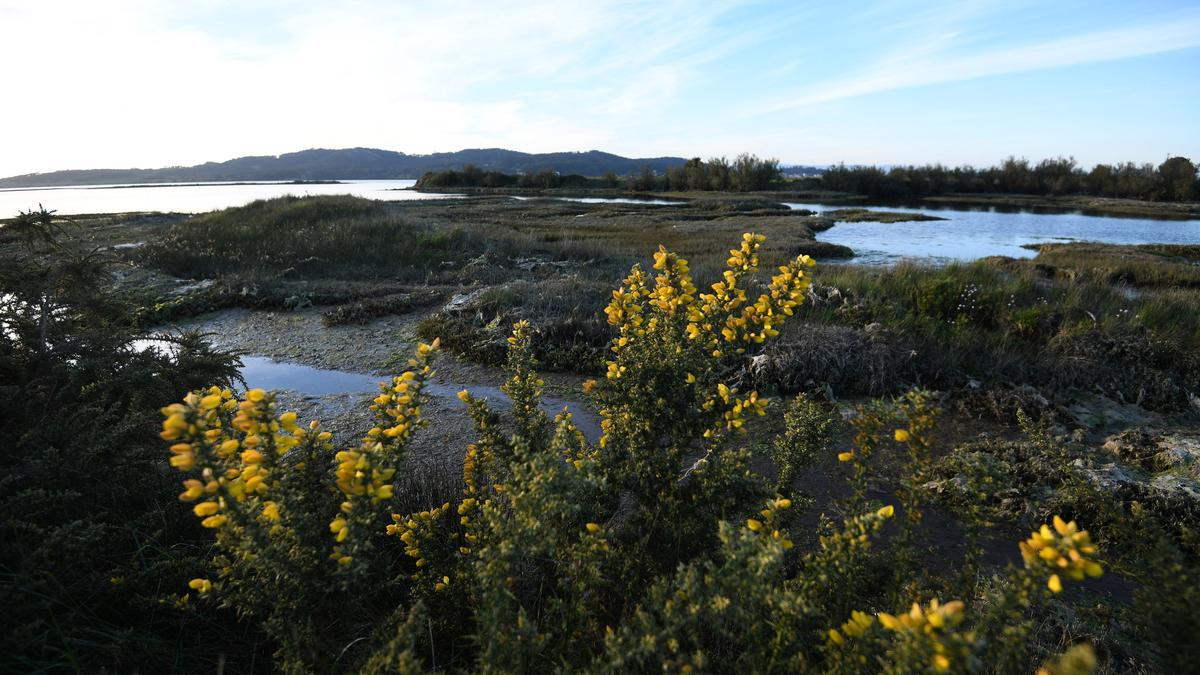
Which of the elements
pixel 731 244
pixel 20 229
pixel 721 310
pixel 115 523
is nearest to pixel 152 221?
pixel 731 244

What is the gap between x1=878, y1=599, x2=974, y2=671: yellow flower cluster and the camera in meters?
1.33

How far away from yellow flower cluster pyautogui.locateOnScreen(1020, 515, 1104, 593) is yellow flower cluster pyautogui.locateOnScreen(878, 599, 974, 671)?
0.25 metres

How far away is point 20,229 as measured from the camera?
4.20 meters

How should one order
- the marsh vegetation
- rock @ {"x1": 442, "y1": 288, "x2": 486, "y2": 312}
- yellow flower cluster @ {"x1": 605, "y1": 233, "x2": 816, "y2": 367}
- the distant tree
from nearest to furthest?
the marsh vegetation, yellow flower cluster @ {"x1": 605, "y1": 233, "x2": 816, "y2": 367}, rock @ {"x1": 442, "y1": 288, "x2": 486, "y2": 312}, the distant tree

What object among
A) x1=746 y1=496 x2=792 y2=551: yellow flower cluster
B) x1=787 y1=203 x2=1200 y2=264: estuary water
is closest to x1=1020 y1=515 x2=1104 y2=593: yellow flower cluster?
x1=746 y1=496 x2=792 y2=551: yellow flower cluster

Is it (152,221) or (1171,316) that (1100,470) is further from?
(152,221)

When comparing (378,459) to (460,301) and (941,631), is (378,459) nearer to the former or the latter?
(941,631)

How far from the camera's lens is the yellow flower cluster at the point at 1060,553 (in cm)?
142

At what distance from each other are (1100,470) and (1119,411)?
213 cm

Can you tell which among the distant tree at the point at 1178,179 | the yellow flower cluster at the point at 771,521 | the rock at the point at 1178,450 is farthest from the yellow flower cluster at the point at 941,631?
the distant tree at the point at 1178,179

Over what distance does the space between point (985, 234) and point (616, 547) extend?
3342 centimetres

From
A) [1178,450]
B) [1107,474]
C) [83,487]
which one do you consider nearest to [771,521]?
[83,487]

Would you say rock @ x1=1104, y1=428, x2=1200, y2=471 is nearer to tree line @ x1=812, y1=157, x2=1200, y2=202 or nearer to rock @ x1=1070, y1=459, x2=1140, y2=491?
rock @ x1=1070, y1=459, x2=1140, y2=491

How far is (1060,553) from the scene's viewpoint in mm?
1474
